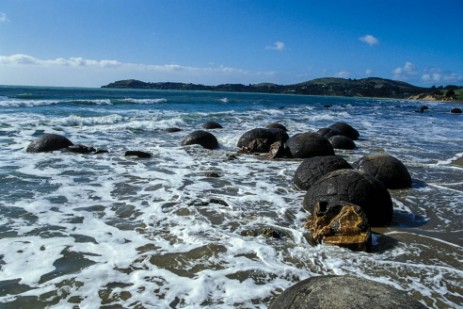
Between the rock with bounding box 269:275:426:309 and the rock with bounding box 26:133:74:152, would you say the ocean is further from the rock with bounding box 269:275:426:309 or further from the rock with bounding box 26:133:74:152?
the rock with bounding box 26:133:74:152

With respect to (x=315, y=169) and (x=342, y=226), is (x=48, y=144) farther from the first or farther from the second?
(x=342, y=226)

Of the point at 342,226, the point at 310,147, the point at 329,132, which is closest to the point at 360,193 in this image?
the point at 342,226

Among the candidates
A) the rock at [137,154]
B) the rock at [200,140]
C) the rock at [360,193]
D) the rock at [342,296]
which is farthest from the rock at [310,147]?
the rock at [342,296]

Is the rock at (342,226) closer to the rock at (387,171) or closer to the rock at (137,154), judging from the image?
the rock at (387,171)

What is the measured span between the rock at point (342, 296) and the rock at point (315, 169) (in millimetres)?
4618

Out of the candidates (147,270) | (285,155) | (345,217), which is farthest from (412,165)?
(147,270)

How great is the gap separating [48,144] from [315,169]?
24.1ft

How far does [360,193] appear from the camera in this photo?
5492 millimetres

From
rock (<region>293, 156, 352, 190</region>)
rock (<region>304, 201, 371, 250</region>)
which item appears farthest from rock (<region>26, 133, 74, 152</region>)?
rock (<region>304, 201, 371, 250</region>)

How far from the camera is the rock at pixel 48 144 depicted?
412 inches

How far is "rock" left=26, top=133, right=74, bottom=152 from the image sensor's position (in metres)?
10.5

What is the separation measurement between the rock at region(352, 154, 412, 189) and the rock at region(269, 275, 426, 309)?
533cm

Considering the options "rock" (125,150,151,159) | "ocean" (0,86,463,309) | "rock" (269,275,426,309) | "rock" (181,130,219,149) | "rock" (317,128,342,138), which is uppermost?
"rock" (269,275,426,309)

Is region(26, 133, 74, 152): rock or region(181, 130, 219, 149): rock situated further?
region(181, 130, 219, 149): rock
